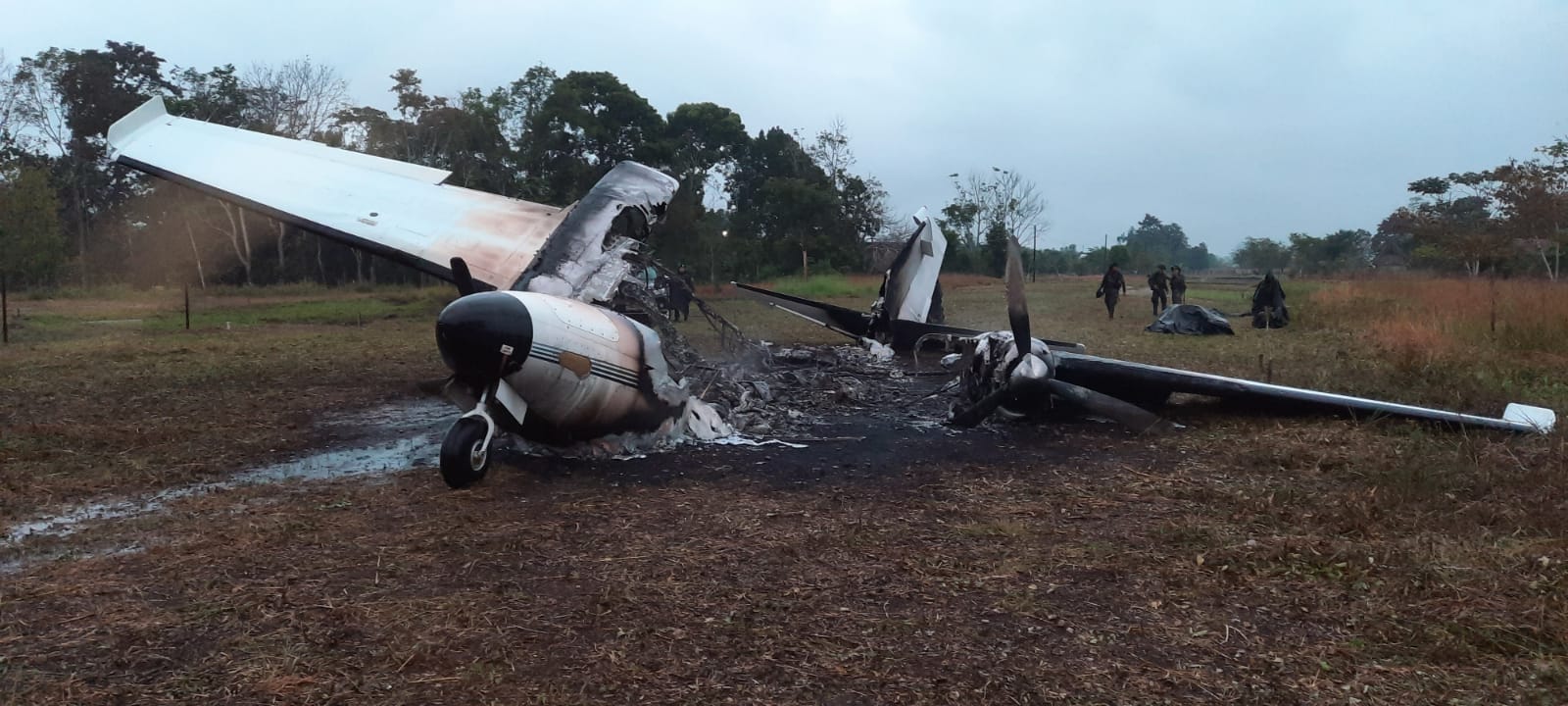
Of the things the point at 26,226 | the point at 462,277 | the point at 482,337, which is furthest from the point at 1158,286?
the point at 26,226

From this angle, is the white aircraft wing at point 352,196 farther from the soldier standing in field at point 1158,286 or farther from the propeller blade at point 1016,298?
the soldier standing in field at point 1158,286

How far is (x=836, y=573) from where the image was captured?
5.58 metres

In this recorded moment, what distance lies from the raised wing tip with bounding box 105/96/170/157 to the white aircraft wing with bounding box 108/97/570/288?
2 cm

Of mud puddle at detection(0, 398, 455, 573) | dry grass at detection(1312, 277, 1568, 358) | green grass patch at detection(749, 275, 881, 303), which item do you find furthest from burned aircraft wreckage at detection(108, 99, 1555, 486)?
green grass patch at detection(749, 275, 881, 303)

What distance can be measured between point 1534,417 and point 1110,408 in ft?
13.1

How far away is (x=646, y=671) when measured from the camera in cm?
422

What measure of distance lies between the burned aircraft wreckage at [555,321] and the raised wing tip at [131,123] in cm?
3

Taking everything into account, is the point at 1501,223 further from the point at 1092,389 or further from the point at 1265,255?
the point at 1265,255

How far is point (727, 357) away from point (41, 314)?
21503 mm

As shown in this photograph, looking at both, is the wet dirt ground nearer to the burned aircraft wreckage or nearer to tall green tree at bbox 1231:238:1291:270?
the burned aircraft wreckage

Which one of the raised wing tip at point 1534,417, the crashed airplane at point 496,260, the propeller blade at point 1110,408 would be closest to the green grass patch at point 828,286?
the crashed airplane at point 496,260

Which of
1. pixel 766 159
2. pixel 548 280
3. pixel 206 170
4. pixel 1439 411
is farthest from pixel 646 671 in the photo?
pixel 766 159

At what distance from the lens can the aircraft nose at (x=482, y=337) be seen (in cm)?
748

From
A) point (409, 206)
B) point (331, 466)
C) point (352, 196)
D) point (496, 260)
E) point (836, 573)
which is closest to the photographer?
point (836, 573)
